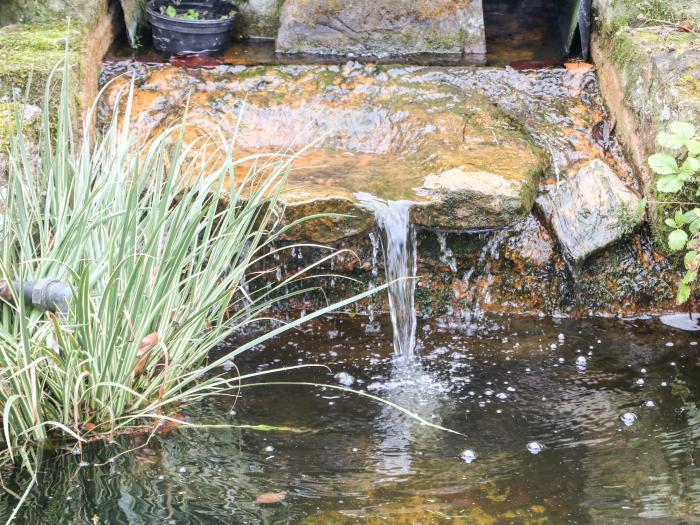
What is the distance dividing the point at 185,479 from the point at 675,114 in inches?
113

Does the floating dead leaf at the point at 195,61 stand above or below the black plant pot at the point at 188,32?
below

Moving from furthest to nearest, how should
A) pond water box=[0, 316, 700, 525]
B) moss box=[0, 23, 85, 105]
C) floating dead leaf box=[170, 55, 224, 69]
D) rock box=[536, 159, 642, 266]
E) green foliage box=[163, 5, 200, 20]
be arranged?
green foliage box=[163, 5, 200, 20]
floating dead leaf box=[170, 55, 224, 69]
moss box=[0, 23, 85, 105]
rock box=[536, 159, 642, 266]
pond water box=[0, 316, 700, 525]

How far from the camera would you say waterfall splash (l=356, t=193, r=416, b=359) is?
12.7 feet

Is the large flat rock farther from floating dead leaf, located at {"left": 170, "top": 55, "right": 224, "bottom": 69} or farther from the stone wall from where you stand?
the stone wall

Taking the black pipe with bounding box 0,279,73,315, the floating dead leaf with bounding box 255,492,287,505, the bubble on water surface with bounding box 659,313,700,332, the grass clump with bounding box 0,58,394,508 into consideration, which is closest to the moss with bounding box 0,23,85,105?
the grass clump with bounding box 0,58,394,508

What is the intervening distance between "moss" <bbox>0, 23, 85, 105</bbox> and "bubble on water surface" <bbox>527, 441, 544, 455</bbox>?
2847mm

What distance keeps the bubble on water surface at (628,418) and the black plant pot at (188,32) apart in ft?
11.4

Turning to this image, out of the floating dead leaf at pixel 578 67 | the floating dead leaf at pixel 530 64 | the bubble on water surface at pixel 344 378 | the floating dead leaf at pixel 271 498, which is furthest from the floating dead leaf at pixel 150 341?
the floating dead leaf at pixel 578 67

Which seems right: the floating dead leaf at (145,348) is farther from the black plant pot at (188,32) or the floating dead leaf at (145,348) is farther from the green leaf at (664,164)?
the black plant pot at (188,32)

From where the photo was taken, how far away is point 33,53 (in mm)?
4496

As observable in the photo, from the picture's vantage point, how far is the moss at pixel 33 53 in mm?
4254

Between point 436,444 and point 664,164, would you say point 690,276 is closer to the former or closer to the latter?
point 664,164

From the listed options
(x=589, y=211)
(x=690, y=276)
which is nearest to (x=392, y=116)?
(x=589, y=211)

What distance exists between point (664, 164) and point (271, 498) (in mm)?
2326
